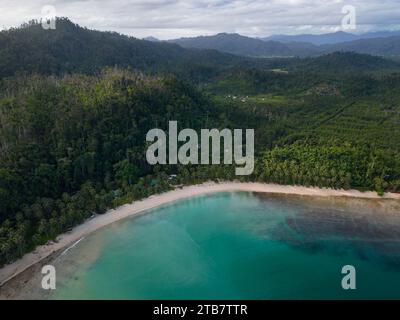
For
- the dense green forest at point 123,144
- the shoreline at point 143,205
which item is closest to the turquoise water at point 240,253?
the shoreline at point 143,205

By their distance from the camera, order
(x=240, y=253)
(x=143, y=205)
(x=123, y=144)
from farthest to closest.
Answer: (x=123, y=144) < (x=143, y=205) < (x=240, y=253)

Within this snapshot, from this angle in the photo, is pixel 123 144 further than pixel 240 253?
Yes

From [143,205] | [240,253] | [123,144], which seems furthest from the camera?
[123,144]

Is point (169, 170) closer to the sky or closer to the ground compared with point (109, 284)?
closer to the sky

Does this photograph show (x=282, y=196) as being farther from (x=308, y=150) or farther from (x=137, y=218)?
(x=137, y=218)

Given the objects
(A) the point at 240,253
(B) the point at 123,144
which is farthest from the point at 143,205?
(A) the point at 240,253

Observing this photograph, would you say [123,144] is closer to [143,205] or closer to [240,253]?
[143,205]

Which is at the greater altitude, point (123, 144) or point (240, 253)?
point (123, 144)

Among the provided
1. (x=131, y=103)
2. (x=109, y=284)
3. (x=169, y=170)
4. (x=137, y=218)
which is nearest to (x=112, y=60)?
(x=131, y=103)
